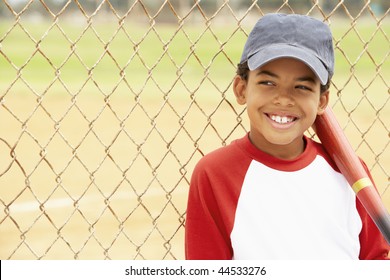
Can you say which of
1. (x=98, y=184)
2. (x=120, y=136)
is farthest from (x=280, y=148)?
(x=120, y=136)

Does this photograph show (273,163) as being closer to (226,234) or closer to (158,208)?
(226,234)

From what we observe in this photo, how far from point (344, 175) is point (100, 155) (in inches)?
248

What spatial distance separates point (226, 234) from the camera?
2.20m

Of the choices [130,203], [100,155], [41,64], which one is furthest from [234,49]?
[130,203]

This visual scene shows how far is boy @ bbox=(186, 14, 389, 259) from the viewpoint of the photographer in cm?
218

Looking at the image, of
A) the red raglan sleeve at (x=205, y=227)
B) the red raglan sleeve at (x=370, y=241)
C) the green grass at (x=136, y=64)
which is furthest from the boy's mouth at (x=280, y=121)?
the green grass at (x=136, y=64)

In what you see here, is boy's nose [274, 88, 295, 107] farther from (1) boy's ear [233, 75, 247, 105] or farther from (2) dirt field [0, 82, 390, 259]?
(2) dirt field [0, 82, 390, 259]

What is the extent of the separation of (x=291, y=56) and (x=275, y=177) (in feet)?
1.34

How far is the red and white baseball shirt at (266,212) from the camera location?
86.0 inches

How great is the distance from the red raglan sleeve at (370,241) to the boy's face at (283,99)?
39 centimetres

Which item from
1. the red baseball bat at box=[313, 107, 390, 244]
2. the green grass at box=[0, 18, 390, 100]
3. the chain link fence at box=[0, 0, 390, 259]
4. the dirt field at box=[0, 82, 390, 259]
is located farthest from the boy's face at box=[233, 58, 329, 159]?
the green grass at box=[0, 18, 390, 100]

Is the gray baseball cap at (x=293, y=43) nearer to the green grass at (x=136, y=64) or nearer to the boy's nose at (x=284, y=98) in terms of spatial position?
the boy's nose at (x=284, y=98)

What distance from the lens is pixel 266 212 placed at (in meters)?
2.22

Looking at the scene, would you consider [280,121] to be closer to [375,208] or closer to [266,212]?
[266,212]
